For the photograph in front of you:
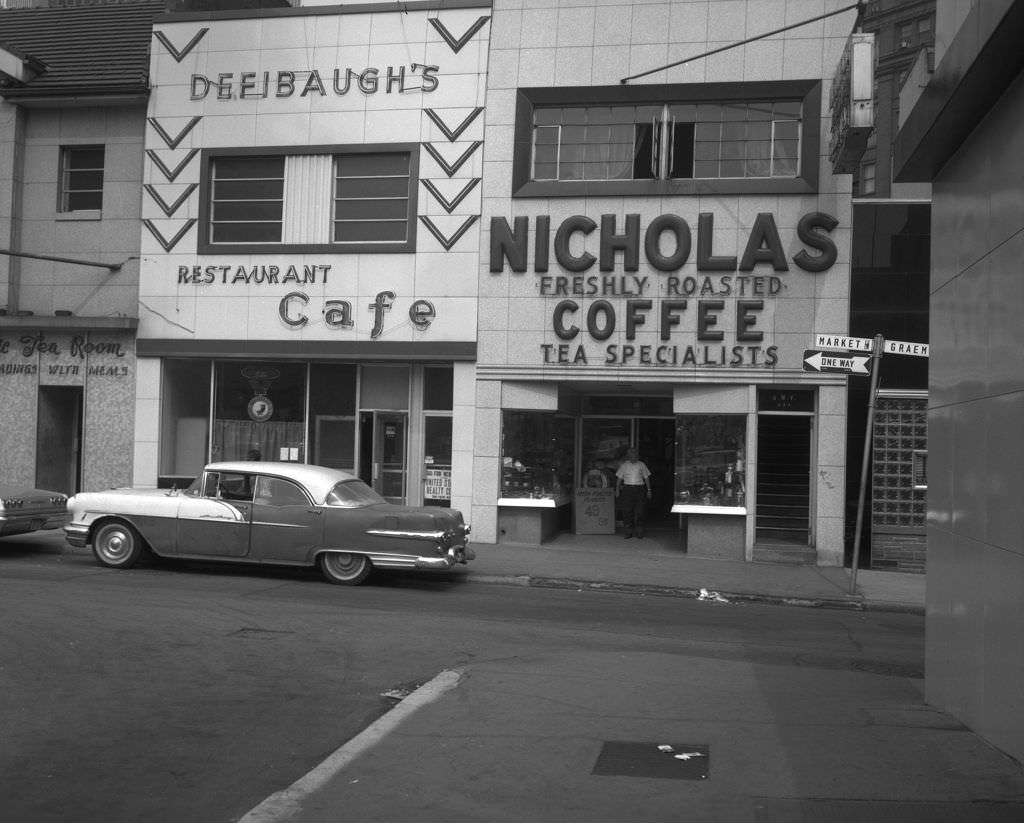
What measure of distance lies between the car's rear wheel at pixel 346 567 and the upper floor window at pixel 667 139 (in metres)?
7.76

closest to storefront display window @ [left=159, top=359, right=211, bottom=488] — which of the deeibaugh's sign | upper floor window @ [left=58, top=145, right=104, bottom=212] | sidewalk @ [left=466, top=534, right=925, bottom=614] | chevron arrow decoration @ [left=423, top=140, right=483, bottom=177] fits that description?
upper floor window @ [left=58, top=145, right=104, bottom=212]

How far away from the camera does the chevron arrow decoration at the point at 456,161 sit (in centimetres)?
1886

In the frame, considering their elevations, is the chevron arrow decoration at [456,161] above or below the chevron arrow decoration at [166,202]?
above

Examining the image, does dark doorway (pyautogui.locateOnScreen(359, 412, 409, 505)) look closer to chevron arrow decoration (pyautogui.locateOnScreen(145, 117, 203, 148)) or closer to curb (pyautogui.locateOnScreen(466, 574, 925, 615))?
curb (pyautogui.locateOnScreen(466, 574, 925, 615))

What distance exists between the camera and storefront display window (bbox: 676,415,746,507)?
59.5 feet

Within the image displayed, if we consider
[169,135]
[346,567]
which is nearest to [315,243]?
[169,135]

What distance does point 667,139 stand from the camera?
18.4 meters

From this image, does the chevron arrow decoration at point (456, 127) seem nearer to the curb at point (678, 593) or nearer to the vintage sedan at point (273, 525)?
the vintage sedan at point (273, 525)

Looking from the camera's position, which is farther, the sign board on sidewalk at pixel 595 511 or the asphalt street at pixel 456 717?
the sign board on sidewalk at pixel 595 511

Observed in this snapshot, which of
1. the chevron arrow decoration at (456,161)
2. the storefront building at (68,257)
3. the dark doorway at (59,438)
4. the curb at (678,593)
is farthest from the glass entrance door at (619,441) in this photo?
the dark doorway at (59,438)

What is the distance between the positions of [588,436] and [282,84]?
869 cm

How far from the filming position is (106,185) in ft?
67.6

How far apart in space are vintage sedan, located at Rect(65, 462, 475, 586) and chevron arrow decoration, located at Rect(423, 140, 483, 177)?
267 inches

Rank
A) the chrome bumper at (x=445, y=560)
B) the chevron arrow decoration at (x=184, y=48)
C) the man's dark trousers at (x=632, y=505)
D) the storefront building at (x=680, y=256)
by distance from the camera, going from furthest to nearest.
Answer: the chevron arrow decoration at (x=184, y=48), the man's dark trousers at (x=632, y=505), the storefront building at (x=680, y=256), the chrome bumper at (x=445, y=560)
